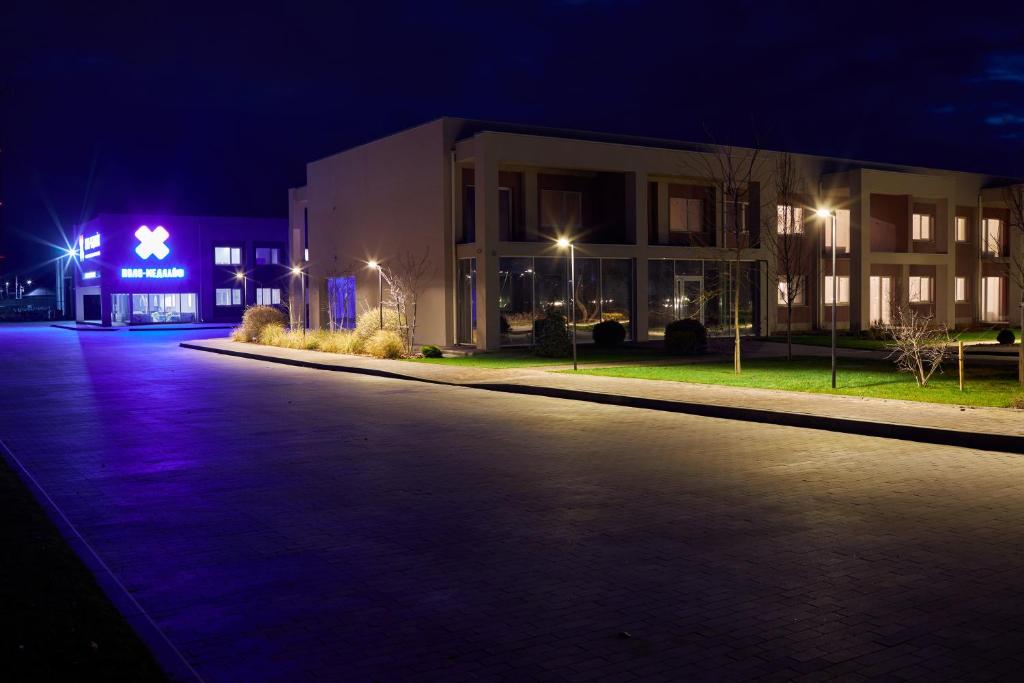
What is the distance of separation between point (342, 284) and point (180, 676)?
127ft

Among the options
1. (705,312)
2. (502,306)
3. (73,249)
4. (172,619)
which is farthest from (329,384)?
(73,249)

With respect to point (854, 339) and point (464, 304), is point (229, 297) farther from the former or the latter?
point (854, 339)

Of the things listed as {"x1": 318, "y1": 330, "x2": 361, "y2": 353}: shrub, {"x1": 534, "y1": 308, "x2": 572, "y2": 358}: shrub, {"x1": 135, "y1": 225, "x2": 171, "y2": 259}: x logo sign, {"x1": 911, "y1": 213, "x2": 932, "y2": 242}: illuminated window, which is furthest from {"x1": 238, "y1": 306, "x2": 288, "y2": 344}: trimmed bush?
{"x1": 135, "y1": 225, "x2": 171, "y2": 259}: x logo sign

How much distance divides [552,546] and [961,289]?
153 feet

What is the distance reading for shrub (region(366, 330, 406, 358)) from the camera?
29.1 metres

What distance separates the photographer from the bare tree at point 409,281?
112 feet

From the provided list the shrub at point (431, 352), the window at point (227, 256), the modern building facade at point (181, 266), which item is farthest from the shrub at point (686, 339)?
the window at point (227, 256)

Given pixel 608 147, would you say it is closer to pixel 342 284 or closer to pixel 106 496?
pixel 342 284

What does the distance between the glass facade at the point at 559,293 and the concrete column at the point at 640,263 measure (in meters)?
0.27

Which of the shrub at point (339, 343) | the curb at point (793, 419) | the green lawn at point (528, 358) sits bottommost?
the curb at point (793, 419)

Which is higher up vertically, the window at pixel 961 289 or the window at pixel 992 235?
the window at pixel 992 235

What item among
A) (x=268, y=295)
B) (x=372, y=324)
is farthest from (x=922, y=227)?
(x=268, y=295)

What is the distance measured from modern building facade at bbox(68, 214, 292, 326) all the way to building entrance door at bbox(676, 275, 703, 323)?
37.1 m

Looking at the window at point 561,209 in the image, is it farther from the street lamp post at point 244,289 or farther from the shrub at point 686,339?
the street lamp post at point 244,289
